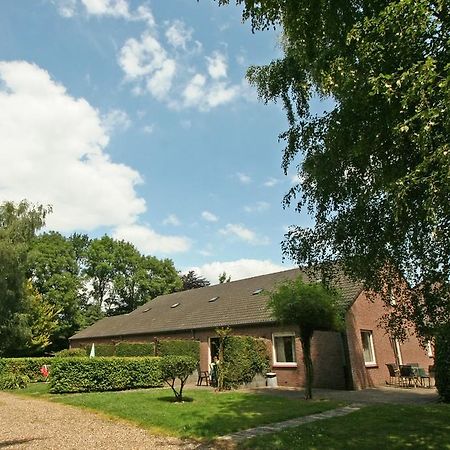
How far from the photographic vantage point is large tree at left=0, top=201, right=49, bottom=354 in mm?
29312

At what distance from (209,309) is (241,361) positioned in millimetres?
9021

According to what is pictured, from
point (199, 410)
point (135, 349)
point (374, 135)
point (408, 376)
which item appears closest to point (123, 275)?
point (135, 349)

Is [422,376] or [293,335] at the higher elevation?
[293,335]

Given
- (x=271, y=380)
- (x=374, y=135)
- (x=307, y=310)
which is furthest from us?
(x=271, y=380)

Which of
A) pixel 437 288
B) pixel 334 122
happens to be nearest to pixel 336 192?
pixel 334 122

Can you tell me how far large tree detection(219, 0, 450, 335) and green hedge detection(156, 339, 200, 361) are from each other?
18250 millimetres

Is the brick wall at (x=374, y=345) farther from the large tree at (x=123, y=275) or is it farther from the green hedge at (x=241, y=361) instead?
the large tree at (x=123, y=275)

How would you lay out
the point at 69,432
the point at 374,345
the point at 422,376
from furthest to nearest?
the point at 374,345
the point at 422,376
the point at 69,432

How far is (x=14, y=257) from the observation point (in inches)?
1145

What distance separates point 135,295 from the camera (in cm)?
6100

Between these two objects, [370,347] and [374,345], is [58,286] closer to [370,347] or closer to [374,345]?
[370,347]

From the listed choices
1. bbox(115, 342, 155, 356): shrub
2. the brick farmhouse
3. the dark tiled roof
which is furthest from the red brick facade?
bbox(115, 342, 155, 356): shrub

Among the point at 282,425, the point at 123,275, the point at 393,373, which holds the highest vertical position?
the point at 123,275

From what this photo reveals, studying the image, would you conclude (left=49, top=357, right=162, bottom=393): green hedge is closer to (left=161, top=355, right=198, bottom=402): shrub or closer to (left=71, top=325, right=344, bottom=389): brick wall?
(left=161, top=355, right=198, bottom=402): shrub
